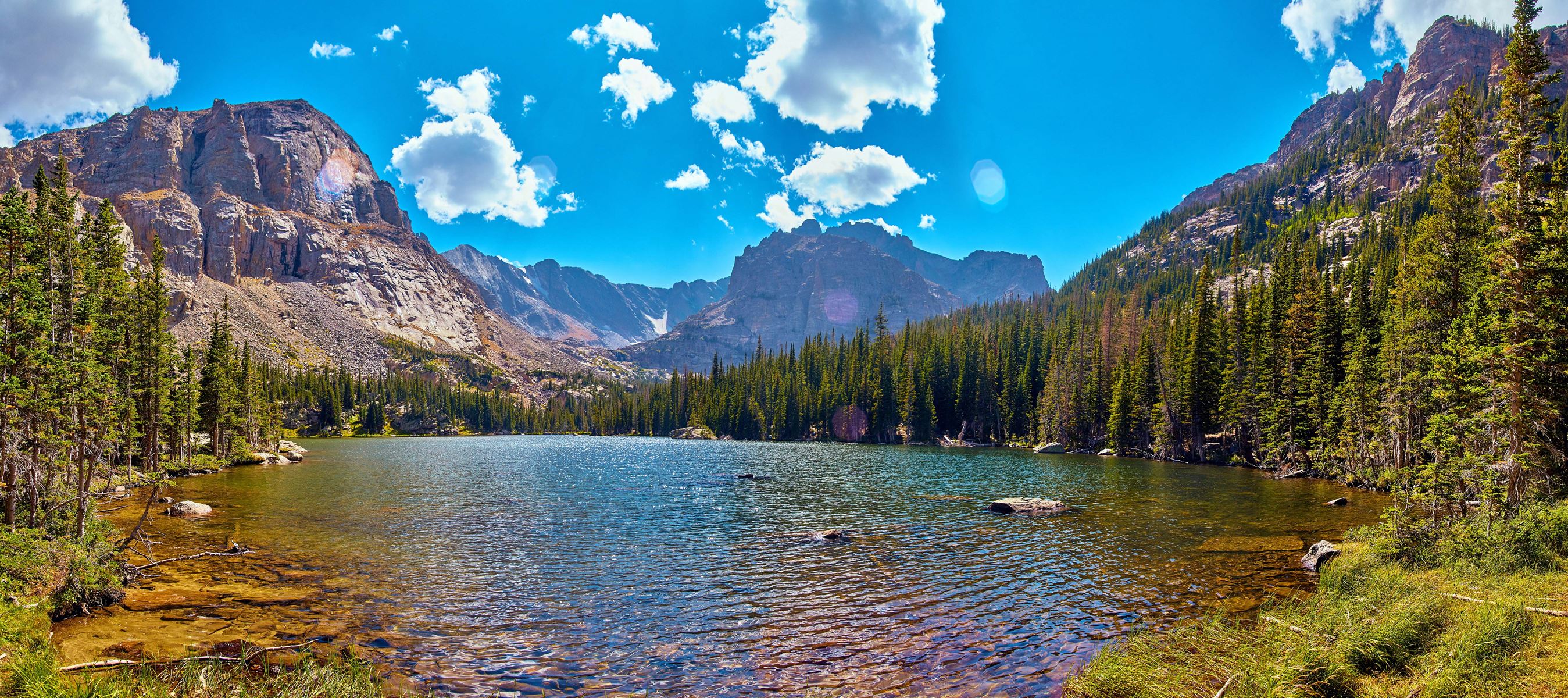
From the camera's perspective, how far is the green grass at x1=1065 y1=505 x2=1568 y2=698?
8.97 m

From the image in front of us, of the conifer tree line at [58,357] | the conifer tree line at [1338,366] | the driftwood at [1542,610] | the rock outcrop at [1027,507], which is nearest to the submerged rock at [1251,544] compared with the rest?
the conifer tree line at [1338,366]

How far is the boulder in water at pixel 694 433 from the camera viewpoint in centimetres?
15750

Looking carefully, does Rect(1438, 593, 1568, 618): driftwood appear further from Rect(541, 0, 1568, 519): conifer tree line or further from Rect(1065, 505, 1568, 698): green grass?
Rect(541, 0, 1568, 519): conifer tree line

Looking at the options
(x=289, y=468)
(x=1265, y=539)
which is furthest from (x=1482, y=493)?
(x=289, y=468)

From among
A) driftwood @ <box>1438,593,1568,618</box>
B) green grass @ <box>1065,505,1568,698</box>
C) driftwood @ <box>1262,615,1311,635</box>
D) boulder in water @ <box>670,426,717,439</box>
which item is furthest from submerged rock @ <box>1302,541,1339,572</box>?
boulder in water @ <box>670,426,717,439</box>

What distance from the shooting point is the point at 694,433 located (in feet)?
525

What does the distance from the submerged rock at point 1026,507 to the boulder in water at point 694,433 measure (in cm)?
12526

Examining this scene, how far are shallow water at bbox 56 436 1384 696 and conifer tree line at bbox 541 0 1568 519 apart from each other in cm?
637

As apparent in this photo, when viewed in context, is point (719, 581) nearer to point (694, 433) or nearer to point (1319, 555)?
point (1319, 555)

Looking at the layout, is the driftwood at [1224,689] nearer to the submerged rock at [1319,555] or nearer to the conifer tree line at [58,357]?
the submerged rock at [1319,555]

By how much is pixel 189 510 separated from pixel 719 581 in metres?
28.7

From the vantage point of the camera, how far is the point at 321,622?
1485 centimetres

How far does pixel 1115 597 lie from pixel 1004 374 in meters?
102

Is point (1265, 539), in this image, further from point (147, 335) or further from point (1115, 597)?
point (147, 335)
